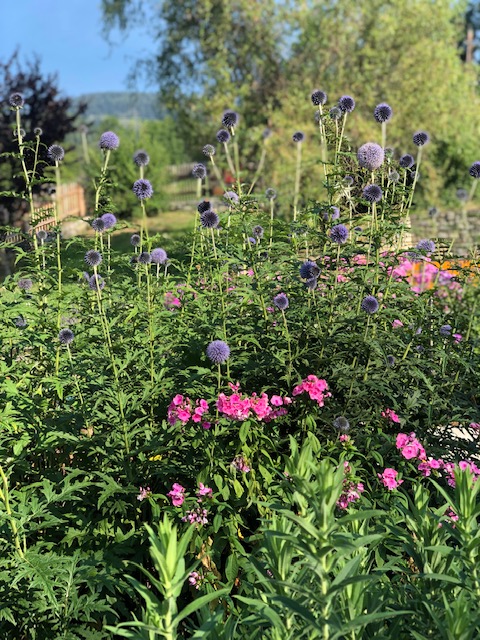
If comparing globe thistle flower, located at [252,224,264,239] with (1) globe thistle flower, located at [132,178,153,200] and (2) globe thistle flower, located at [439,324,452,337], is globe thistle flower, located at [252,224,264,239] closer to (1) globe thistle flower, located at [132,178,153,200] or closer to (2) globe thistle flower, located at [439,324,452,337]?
(1) globe thistle flower, located at [132,178,153,200]

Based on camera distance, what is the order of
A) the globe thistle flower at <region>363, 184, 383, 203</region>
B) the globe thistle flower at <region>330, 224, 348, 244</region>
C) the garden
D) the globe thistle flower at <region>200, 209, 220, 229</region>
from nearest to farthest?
the garden < the globe thistle flower at <region>330, 224, 348, 244</region> < the globe thistle flower at <region>363, 184, 383, 203</region> < the globe thistle flower at <region>200, 209, 220, 229</region>

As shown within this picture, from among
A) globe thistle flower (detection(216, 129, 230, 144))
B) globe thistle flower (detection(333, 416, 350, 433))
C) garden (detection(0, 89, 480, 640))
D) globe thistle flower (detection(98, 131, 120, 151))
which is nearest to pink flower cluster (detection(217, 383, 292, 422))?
garden (detection(0, 89, 480, 640))

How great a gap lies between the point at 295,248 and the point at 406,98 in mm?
14154

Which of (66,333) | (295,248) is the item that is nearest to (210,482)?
(66,333)

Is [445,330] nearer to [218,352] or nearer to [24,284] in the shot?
[218,352]

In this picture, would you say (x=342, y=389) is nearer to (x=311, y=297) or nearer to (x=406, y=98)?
(x=311, y=297)

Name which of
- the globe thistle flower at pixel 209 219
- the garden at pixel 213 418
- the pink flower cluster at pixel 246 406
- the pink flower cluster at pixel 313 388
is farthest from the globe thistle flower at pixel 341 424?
the globe thistle flower at pixel 209 219

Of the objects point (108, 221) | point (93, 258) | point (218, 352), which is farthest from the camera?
point (108, 221)

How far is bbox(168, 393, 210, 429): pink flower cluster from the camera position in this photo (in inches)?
106

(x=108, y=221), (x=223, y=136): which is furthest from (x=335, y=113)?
(x=108, y=221)

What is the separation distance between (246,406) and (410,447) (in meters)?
0.77

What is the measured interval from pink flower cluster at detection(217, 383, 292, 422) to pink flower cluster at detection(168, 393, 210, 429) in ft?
0.26

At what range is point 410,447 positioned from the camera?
287cm

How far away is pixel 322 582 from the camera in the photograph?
1.45m
